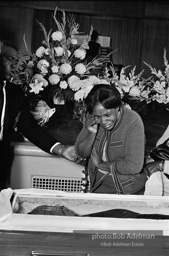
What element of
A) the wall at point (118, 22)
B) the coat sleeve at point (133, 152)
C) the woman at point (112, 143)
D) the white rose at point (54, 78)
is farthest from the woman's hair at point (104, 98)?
the wall at point (118, 22)

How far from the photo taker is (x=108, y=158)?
7.77 ft

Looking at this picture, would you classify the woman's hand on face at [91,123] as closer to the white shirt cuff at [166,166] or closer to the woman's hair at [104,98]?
the woman's hair at [104,98]

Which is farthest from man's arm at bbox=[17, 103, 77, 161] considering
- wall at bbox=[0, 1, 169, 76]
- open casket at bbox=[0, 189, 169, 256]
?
wall at bbox=[0, 1, 169, 76]

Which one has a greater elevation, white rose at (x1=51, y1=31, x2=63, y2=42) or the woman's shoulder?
white rose at (x1=51, y1=31, x2=63, y2=42)

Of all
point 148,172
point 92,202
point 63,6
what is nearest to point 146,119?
point 148,172

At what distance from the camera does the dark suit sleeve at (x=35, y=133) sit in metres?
Answer: 2.69

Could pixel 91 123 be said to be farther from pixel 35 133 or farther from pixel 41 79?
pixel 41 79

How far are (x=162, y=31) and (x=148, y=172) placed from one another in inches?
177

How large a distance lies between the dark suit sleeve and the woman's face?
1.71 feet

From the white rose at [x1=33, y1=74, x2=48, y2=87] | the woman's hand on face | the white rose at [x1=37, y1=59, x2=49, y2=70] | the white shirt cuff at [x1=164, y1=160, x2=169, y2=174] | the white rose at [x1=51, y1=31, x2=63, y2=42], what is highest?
the white rose at [x1=51, y1=31, x2=63, y2=42]

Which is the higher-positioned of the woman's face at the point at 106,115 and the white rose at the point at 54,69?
the white rose at the point at 54,69

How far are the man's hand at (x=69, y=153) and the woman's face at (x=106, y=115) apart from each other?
390 millimetres

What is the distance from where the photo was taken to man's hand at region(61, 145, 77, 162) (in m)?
2.64

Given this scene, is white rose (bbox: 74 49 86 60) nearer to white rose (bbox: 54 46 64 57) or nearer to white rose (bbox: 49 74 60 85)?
white rose (bbox: 54 46 64 57)
